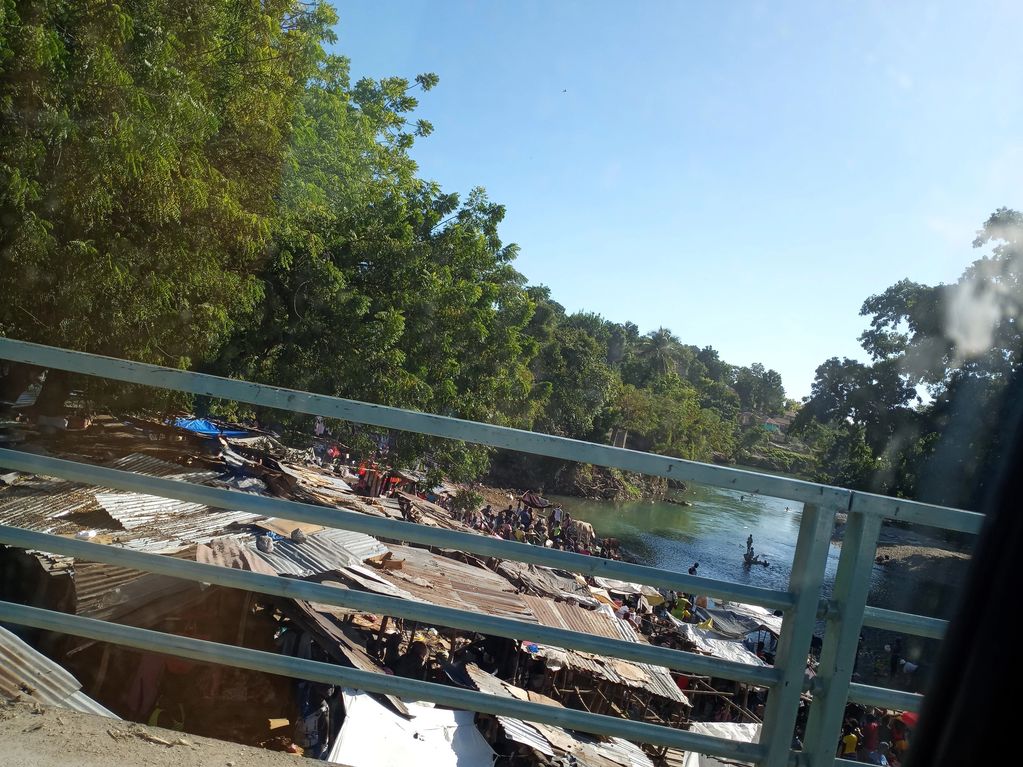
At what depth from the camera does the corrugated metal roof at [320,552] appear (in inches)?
346

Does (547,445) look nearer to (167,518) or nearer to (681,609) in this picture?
(167,518)

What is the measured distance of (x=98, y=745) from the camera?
2176 millimetres

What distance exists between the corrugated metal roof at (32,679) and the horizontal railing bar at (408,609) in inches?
27.0

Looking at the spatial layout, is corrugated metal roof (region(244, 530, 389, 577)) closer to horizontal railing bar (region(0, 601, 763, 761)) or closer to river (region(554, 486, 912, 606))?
horizontal railing bar (region(0, 601, 763, 761))

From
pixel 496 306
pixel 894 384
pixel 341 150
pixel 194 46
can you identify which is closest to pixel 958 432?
pixel 894 384

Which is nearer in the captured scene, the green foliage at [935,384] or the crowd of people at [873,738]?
the crowd of people at [873,738]

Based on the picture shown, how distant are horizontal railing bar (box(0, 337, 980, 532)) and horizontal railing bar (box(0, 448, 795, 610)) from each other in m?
0.26

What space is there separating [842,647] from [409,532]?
1188 mm

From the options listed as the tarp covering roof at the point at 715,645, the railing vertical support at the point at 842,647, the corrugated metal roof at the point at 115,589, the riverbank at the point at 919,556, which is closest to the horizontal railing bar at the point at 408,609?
the railing vertical support at the point at 842,647

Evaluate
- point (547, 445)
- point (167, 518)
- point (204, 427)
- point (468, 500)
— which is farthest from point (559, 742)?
point (204, 427)

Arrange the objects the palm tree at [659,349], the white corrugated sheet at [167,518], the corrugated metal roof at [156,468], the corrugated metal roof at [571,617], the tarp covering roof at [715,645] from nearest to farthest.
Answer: the white corrugated sheet at [167,518]
the corrugated metal roof at [571,617]
the corrugated metal roof at [156,468]
the tarp covering roof at [715,645]
the palm tree at [659,349]

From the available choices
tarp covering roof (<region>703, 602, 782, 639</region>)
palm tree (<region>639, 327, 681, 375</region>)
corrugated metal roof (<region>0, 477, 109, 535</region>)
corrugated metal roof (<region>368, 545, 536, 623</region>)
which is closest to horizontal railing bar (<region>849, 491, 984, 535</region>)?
corrugated metal roof (<region>368, 545, 536, 623</region>)

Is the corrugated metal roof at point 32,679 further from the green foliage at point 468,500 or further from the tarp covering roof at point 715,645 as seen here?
the green foliage at point 468,500

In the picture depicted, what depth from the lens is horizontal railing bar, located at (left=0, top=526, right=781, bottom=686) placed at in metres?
2.12
